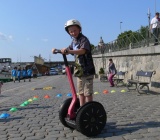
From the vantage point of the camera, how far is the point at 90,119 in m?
5.30

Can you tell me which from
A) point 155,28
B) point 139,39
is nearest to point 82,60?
point 155,28

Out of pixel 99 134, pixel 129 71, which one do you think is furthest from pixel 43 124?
pixel 129 71

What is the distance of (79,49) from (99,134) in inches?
62.1

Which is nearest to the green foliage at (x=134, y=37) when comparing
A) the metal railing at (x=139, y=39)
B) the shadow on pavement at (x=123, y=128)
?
the metal railing at (x=139, y=39)

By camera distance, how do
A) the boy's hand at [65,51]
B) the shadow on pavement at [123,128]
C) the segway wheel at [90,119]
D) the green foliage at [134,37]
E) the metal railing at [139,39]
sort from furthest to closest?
the green foliage at [134,37] → the metal railing at [139,39] → the shadow on pavement at [123,128] → the boy's hand at [65,51] → the segway wheel at [90,119]

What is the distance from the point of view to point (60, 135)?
5535 millimetres

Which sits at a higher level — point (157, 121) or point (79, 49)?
point (79, 49)

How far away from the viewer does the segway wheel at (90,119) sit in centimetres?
523

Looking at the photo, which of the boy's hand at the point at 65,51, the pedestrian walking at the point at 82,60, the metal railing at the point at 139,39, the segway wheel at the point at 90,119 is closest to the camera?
the segway wheel at the point at 90,119

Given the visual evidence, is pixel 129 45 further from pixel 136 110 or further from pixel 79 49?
pixel 79 49

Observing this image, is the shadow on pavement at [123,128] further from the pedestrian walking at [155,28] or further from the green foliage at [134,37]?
the green foliage at [134,37]

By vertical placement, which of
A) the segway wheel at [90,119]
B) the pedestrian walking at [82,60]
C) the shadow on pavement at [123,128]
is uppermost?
the pedestrian walking at [82,60]

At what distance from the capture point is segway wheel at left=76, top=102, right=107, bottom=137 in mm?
5226

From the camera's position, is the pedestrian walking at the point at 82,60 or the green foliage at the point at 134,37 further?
the green foliage at the point at 134,37
